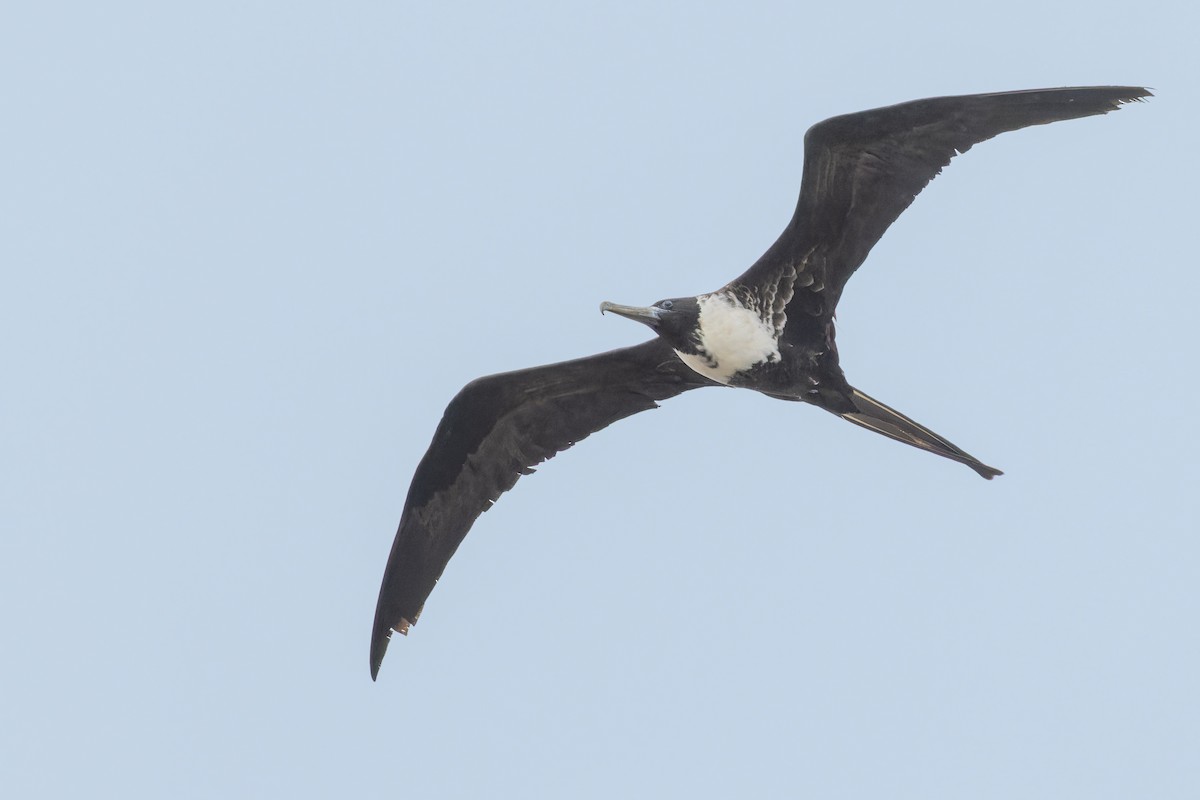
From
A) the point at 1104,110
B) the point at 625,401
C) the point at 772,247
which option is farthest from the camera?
the point at 625,401

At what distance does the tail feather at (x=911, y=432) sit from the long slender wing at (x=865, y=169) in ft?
1.43

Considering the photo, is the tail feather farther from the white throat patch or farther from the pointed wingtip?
the white throat patch

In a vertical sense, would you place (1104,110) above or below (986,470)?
above

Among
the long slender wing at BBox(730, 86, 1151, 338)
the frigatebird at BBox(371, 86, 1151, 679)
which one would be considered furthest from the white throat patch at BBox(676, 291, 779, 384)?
the long slender wing at BBox(730, 86, 1151, 338)

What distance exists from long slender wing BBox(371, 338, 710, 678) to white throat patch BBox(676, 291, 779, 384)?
423mm

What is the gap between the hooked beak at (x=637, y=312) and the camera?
782 centimetres

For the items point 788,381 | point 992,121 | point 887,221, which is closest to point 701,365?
point 788,381

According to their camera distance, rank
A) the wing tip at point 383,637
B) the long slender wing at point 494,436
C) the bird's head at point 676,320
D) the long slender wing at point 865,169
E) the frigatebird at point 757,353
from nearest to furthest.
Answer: the long slender wing at point 865,169, the frigatebird at point 757,353, the bird's head at point 676,320, the long slender wing at point 494,436, the wing tip at point 383,637

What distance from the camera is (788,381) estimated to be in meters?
8.02

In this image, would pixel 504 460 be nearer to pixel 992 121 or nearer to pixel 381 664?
pixel 381 664

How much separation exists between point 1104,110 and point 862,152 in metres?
1.03

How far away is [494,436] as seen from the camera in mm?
8461

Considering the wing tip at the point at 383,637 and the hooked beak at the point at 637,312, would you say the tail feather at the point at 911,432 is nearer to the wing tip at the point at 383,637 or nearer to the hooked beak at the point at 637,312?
the hooked beak at the point at 637,312

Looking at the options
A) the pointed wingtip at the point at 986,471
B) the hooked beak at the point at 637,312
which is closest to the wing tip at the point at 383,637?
the hooked beak at the point at 637,312
